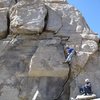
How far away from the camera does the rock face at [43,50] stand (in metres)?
16.8

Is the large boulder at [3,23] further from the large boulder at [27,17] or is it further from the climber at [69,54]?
the climber at [69,54]

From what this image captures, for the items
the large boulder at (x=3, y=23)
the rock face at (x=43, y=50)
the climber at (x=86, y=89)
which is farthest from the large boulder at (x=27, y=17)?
the climber at (x=86, y=89)

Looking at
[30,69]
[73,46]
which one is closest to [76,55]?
[73,46]

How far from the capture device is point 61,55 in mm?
17281

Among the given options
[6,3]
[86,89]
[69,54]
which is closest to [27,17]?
[6,3]

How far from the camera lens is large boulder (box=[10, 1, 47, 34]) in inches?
707

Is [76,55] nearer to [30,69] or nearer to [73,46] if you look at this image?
[73,46]

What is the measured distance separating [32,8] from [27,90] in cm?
404

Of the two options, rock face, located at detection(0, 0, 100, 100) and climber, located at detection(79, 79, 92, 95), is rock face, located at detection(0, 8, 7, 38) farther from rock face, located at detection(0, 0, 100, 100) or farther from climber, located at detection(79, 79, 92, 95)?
climber, located at detection(79, 79, 92, 95)

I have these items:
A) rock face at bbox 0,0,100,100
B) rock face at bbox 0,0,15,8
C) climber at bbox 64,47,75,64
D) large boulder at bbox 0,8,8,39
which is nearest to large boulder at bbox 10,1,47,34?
rock face at bbox 0,0,100,100

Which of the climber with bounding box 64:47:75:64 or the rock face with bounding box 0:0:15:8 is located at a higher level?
the rock face with bounding box 0:0:15:8

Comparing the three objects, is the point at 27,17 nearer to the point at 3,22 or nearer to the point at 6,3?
the point at 3,22

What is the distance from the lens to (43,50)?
688 inches

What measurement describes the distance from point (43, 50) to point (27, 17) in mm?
1894
